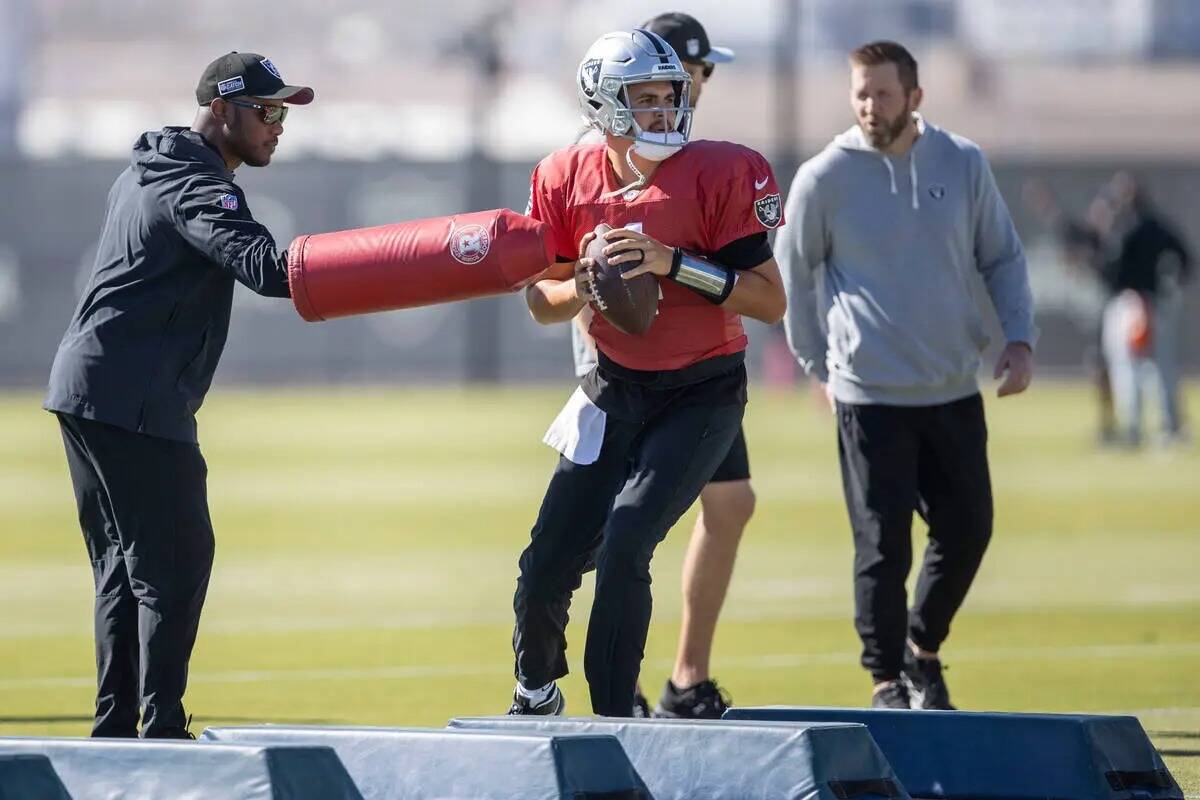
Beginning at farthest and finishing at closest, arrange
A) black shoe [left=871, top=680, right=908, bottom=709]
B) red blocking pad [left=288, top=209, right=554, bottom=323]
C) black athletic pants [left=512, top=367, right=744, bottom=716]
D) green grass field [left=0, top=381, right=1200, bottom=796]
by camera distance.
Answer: green grass field [left=0, top=381, right=1200, bottom=796] < black shoe [left=871, top=680, right=908, bottom=709] < black athletic pants [left=512, top=367, right=744, bottom=716] < red blocking pad [left=288, top=209, right=554, bottom=323]

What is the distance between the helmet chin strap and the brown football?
1.06 feet

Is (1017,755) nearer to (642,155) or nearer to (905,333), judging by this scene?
(642,155)

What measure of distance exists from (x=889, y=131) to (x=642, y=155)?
172cm

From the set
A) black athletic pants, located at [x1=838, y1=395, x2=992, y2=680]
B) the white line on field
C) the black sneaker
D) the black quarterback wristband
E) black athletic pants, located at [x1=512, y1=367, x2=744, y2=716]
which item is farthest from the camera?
the white line on field

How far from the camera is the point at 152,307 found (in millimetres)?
6395

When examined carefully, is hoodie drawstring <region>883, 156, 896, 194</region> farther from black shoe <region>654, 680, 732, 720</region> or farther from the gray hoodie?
black shoe <region>654, 680, 732, 720</region>

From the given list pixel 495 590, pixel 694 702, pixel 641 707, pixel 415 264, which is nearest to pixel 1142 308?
pixel 495 590

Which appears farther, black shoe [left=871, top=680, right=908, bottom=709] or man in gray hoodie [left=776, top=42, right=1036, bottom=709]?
man in gray hoodie [left=776, top=42, right=1036, bottom=709]

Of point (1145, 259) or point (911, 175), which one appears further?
point (1145, 259)

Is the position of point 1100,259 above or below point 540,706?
below

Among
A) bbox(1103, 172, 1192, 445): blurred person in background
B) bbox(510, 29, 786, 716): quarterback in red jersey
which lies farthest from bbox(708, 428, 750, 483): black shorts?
bbox(1103, 172, 1192, 445): blurred person in background

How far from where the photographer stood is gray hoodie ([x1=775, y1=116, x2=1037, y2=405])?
26.1 feet

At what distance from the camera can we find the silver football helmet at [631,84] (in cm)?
646

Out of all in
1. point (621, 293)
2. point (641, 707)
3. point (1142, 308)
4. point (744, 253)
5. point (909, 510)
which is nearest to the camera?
point (621, 293)
